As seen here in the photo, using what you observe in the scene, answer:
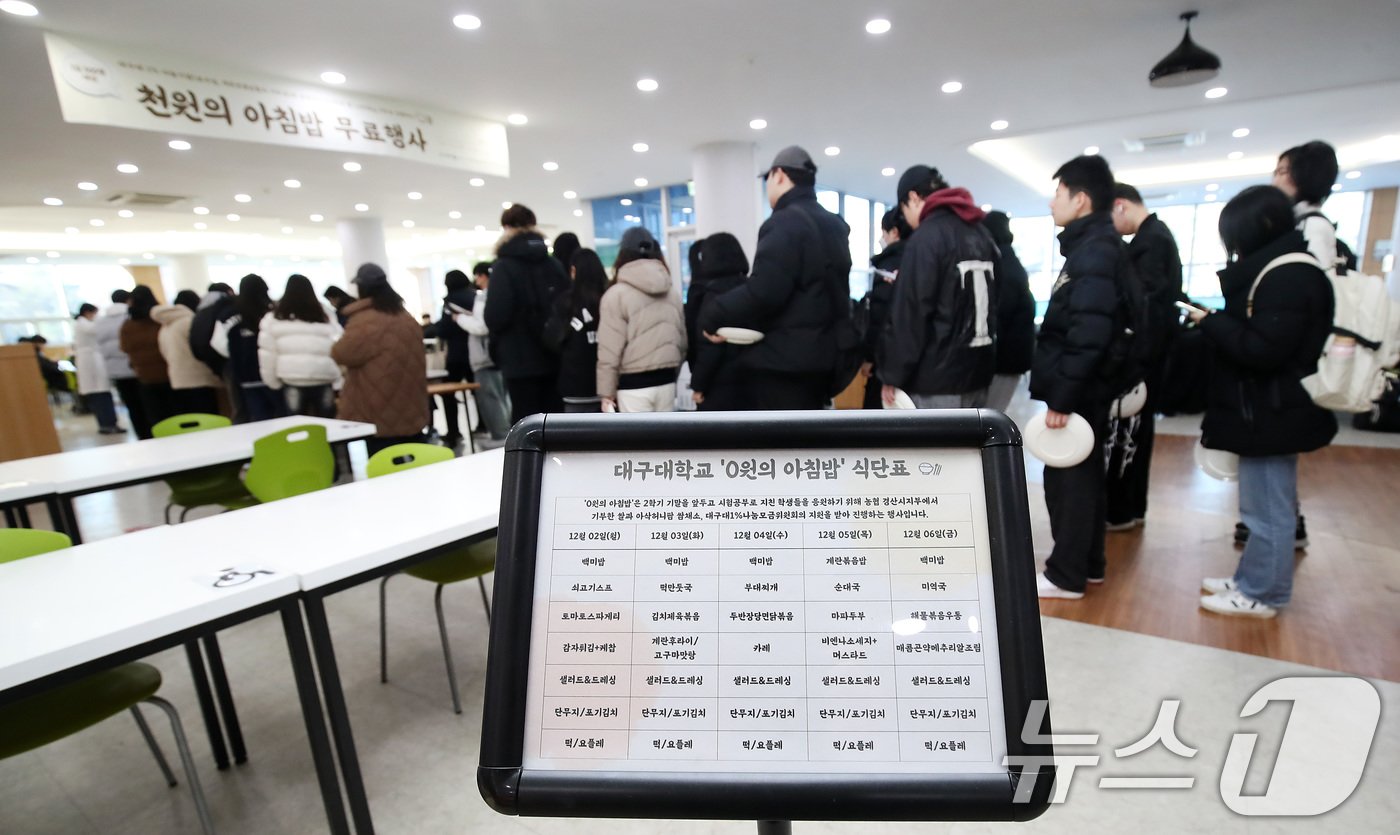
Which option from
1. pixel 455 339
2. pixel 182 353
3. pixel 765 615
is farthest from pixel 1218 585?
pixel 182 353

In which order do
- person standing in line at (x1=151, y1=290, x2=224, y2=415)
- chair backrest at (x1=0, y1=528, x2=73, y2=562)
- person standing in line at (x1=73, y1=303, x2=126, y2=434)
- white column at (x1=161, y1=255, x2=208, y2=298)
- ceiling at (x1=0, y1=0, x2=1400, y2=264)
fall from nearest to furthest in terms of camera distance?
chair backrest at (x1=0, y1=528, x2=73, y2=562) → ceiling at (x1=0, y1=0, x2=1400, y2=264) → person standing in line at (x1=151, y1=290, x2=224, y2=415) → person standing in line at (x1=73, y1=303, x2=126, y2=434) → white column at (x1=161, y1=255, x2=208, y2=298)

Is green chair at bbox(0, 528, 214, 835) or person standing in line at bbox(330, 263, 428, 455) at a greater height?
person standing in line at bbox(330, 263, 428, 455)

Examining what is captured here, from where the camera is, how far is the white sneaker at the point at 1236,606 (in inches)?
91.4

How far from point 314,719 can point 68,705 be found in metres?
0.56

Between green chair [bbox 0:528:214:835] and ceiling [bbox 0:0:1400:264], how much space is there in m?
3.44

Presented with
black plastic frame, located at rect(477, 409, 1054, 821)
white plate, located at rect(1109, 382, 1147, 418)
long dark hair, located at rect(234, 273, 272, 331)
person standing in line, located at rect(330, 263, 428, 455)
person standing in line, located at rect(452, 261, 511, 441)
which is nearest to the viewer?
black plastic frame, located at rect(477, 409, 1054, 821)

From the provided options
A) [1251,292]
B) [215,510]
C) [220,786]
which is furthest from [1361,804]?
[215,510]

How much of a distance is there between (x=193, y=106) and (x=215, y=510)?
2656 millimetres

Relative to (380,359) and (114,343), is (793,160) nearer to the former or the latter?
(380,359)

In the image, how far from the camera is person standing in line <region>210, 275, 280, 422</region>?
4.60 metres

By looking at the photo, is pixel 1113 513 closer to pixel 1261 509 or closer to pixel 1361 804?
Answer: pixel 1261 509

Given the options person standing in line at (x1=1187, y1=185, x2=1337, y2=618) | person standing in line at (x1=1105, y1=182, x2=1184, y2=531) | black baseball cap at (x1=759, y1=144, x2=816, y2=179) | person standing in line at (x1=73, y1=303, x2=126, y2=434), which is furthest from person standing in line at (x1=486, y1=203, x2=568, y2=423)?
person standing in line at (x1=73, y1=303, x2=126, y2=434)

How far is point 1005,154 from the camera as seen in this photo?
9516 millimetres

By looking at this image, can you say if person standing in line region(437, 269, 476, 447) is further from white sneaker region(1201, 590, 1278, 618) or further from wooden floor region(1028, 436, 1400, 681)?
white sneaker region(1201, 590, 1278, 618)
